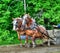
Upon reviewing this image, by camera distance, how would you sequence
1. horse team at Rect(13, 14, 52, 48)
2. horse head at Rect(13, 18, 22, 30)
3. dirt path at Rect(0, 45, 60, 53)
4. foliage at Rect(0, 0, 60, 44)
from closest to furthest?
dirt path at Rect(0, 45, 60, 53)
horse head at Rect(13, 18, 22, 30)
horse team at Rect(13, 14, 52, 48)
foliage at Rect(0, 0, 60, 44)

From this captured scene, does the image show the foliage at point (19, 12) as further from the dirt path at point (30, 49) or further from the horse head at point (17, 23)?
the horse head at point (17, 23)

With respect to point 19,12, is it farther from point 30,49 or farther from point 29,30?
point 30,49

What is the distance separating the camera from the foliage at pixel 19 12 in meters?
11.9

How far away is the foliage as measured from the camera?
11.9 m

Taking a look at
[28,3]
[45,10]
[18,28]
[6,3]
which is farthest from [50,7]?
[18,28]

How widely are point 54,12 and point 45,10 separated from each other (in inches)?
20.4

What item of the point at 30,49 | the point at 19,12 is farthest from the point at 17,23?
the point at 19,12

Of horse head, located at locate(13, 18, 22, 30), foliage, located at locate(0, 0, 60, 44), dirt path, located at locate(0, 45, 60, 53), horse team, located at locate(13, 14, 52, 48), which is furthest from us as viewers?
foliage, located at locate(0, 0, 60, 44)

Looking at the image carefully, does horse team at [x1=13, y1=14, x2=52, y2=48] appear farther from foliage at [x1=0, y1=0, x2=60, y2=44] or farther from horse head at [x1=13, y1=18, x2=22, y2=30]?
foliage at [x1=0, y1=0, x2=60, y2=44]

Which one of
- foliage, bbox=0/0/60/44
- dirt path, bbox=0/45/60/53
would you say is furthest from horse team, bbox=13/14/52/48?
foliage, bbox=0/0/60/44

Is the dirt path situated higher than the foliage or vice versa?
the foliage

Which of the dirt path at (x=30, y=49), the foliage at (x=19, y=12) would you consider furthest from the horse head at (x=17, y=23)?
the foliage at (x=19, y=12)

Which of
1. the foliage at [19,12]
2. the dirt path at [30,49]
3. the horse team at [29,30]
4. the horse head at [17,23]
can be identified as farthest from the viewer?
the foliage at [19,12]

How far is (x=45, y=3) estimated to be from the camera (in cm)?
1234
